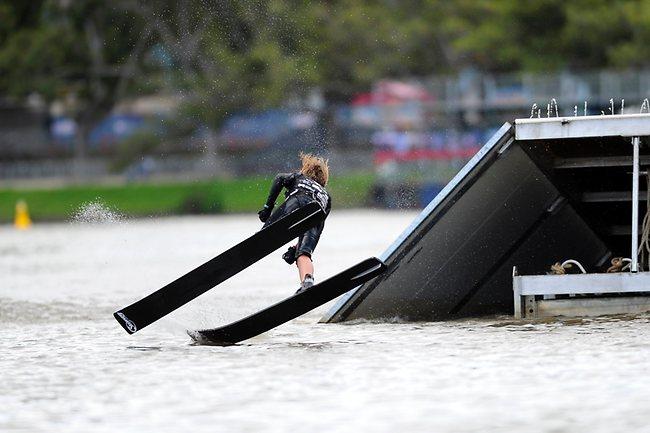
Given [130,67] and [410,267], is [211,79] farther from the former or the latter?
[410,267]

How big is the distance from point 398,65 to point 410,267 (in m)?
47.7

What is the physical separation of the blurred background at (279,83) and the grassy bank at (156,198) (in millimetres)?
87

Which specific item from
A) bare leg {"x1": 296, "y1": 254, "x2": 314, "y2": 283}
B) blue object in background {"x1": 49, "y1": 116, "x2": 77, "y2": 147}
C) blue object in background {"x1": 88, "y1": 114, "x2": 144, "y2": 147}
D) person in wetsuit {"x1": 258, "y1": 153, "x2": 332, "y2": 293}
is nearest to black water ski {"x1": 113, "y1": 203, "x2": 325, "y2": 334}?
person in wetsuit {"x1": 258, "y1": 153, "x2": 332, "y2": 293}

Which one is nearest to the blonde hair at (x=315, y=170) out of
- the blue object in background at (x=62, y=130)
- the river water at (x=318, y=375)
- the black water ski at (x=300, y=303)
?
the river water at (x=318, y=375)

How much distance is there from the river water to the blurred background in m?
34.2

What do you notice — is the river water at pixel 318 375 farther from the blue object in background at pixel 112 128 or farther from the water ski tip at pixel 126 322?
the blue object in background at pixel 112 128

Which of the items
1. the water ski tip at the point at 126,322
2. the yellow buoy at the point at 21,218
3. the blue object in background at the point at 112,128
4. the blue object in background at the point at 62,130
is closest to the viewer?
the water ski tip at the point at 126,322

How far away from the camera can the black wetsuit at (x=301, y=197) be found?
43.3 feet

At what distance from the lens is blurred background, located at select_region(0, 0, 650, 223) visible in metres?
51.8

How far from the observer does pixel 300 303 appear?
12242 millimetres

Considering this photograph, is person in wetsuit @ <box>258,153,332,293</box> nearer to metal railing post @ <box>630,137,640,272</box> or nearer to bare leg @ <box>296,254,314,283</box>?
bare leg @ <box>296,254,314,283</box>

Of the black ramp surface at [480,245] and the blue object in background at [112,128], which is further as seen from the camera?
the blue object in background at [112,128]

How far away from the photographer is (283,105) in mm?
55781

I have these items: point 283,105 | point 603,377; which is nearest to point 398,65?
point 283,105
